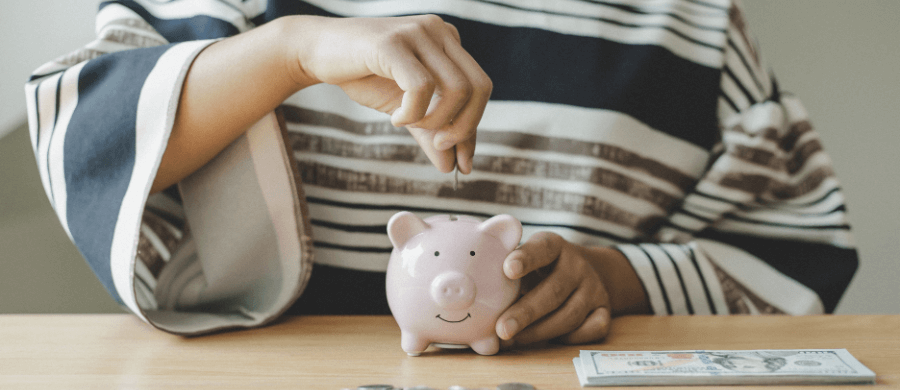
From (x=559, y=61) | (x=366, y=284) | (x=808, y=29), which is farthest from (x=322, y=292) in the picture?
(x=808, y=29)

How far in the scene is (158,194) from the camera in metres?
0.64

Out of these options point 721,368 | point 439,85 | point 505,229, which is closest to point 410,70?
point 439,85

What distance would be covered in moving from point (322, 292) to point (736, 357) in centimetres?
46

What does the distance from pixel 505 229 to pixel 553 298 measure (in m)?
0.08

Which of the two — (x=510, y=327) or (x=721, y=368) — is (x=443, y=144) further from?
(x=721, y=368)

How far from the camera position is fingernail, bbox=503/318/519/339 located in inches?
16.3

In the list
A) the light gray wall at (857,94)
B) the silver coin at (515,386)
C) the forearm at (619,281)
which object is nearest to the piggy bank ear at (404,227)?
the silver coin at (515,386)

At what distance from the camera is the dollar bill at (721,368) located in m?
0.37

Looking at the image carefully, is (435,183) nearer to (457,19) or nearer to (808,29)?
(457,19)

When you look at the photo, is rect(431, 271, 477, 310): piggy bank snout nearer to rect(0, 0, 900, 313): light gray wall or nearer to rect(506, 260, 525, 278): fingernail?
rect(506, 260, 525, 278): fingernail

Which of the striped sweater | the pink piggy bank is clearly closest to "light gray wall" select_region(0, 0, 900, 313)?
the striped sweater

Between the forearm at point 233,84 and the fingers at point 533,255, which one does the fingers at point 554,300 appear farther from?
the forearm at point 233,84

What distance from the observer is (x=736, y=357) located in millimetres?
413

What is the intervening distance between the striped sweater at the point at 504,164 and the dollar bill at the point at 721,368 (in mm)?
210
